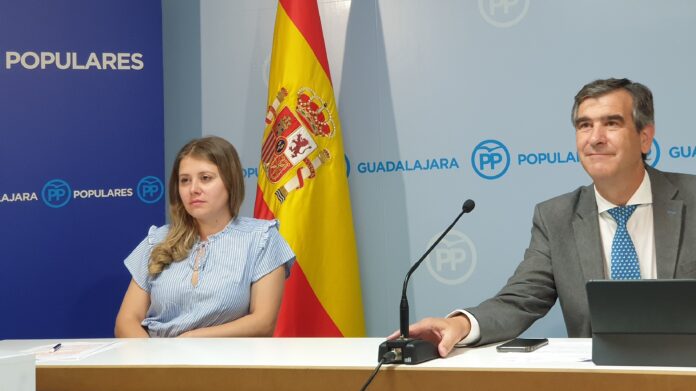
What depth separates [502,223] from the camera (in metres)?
4.07

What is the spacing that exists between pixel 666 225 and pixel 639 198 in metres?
0.14

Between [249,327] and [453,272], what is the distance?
145 centimetres

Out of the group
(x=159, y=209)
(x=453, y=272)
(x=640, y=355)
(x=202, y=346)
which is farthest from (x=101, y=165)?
(x=640, y=355)

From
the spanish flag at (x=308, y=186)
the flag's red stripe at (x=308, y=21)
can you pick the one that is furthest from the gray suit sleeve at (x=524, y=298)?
the flag's red stripe at (x=308, y=21)

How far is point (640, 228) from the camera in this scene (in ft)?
8.70

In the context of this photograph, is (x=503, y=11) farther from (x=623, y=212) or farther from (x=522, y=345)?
(x=522, y=345)

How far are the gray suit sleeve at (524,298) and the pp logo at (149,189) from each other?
226cm

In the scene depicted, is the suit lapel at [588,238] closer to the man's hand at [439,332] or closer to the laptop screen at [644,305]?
the man's hand at [439,332]

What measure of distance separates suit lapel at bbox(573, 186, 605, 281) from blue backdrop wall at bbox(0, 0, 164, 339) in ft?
7.89

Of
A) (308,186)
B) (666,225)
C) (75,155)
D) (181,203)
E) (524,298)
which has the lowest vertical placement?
(524,298)

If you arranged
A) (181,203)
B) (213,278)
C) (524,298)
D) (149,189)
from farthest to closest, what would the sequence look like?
(149,189)
(181,203)
(213,278)
(524,298)

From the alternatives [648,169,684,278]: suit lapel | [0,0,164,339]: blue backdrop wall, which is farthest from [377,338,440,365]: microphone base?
[0,0,164,339]: blue backdrop wall

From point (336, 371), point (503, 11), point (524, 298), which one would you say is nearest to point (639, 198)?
point (524, 298)

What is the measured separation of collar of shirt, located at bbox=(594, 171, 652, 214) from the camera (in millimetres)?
2670
